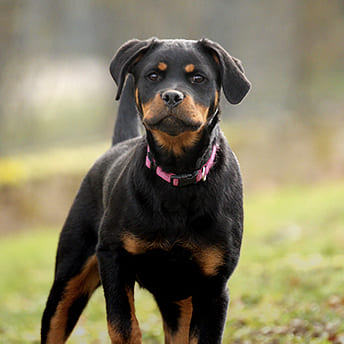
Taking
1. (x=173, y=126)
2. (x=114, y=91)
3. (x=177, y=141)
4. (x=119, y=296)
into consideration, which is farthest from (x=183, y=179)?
(x=114, y=91)

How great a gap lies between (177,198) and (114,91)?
60.5 feet

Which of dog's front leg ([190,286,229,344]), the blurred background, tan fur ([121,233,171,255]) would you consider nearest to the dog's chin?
tan fur ([121,233,171,255])

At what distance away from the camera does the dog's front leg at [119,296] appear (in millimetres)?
4113

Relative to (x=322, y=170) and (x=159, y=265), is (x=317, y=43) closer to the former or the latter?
(x=322, y=170)

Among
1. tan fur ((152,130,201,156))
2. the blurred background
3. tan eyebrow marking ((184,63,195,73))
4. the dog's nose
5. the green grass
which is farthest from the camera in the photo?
the blurred background

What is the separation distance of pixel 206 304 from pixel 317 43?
22586mm

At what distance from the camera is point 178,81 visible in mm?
3973

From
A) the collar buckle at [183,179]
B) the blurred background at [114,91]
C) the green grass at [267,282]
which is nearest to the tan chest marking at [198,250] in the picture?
the collar buckle at [183,179]

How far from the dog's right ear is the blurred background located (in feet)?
26.9

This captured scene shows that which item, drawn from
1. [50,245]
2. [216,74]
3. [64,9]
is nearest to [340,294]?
[216,74]

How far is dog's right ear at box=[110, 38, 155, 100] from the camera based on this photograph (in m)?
4.21

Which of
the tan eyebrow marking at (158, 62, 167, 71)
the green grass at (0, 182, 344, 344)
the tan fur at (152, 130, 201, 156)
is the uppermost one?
the tan eyebrow marking at (158, 62, 167, 71)

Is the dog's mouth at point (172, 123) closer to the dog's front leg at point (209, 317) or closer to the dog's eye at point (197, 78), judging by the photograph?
the dog's eye at point (197, 78)

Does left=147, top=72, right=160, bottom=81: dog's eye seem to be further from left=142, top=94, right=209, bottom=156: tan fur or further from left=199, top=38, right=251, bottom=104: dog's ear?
left=199, top=38, right=251, bottom=104: dog's ear
